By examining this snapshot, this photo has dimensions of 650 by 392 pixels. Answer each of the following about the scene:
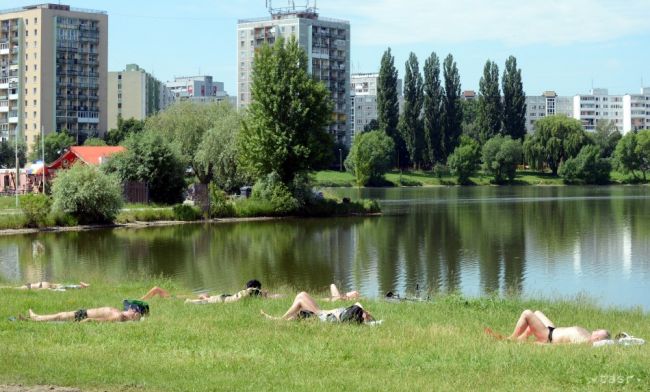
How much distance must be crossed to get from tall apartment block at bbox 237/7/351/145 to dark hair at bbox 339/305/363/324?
137524mm

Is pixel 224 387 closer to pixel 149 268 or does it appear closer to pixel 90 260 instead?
pixel 149 268

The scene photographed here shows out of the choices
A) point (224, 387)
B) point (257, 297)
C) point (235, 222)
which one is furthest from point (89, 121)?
point (224, 387)

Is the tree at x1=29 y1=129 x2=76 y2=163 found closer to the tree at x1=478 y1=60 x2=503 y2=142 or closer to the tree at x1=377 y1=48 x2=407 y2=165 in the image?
the tree at x1=377 y1=48 x2=407 y2=165

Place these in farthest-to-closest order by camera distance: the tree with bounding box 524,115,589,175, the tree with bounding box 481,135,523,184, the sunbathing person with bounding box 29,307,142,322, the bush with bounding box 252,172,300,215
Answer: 1. the tree with bounding box 524,115,589,175
2. the tree with bounding box 481,135,523,184
3. the bush with bounding box 252,172,300,215
4. the sunbathing person with bounding box 29,307,142,322

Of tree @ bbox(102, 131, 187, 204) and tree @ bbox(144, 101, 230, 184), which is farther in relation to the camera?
tree @ bbox(144, 101, 230, 184)

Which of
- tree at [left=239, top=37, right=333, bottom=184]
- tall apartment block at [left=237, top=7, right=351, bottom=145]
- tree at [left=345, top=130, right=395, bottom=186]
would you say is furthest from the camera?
tall apartment block at [left=237, top=7, right=351, bottom=145]

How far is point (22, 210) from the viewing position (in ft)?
161

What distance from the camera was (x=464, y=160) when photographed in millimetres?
125062

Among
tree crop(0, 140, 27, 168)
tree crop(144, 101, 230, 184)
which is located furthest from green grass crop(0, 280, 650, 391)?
tree crop(0, 140, 27, 168)

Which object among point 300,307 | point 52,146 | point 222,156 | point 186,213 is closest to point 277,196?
point 186,213

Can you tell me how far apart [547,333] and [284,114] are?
48.8 m

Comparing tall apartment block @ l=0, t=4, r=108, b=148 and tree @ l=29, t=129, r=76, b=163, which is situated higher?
tall apartment block @ l=0, t=4, r=108, b=148

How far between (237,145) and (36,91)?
2755 inches

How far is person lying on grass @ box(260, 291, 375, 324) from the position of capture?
13.5 meters
